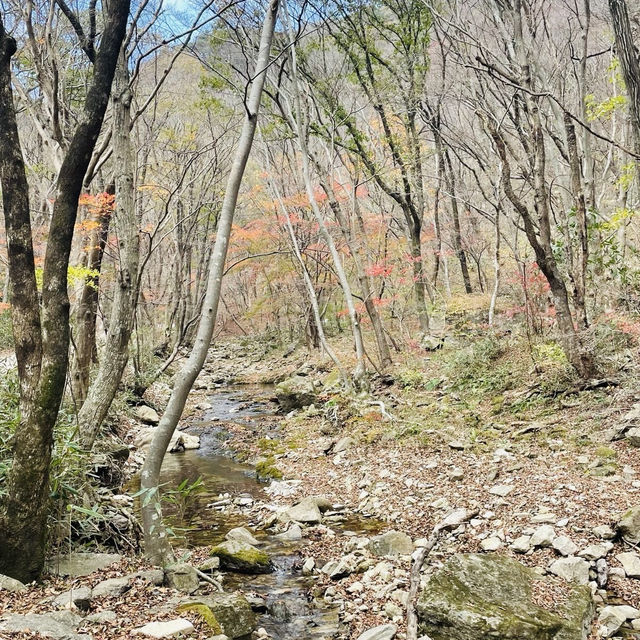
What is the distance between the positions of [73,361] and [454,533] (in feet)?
18.8

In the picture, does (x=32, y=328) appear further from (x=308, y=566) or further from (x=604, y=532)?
(x=604, y=532)

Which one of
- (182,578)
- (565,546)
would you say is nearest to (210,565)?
(182,578)

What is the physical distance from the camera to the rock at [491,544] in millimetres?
4605

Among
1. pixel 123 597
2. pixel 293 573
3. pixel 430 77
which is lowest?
pixel 293 573

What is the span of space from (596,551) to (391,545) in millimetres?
1824

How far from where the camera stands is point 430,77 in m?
13.1

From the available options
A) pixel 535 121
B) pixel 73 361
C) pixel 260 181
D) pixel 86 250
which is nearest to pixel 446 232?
pixel 260 181

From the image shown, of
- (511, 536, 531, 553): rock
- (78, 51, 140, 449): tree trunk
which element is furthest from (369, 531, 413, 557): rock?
(78, 51, 140, 449): tree trunk

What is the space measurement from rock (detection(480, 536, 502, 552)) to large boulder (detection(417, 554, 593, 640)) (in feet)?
2.16

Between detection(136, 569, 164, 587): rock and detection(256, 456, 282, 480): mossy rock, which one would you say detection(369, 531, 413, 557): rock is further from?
detection(256, 456, 282, 480): mossy rock

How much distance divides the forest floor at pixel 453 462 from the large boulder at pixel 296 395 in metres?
0.31

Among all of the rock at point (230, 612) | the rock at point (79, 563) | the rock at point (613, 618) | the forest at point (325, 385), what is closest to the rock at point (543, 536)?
the forest at point (325, 385)

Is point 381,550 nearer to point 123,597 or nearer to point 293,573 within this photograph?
point 293,573

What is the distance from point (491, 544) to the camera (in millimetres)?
4645
